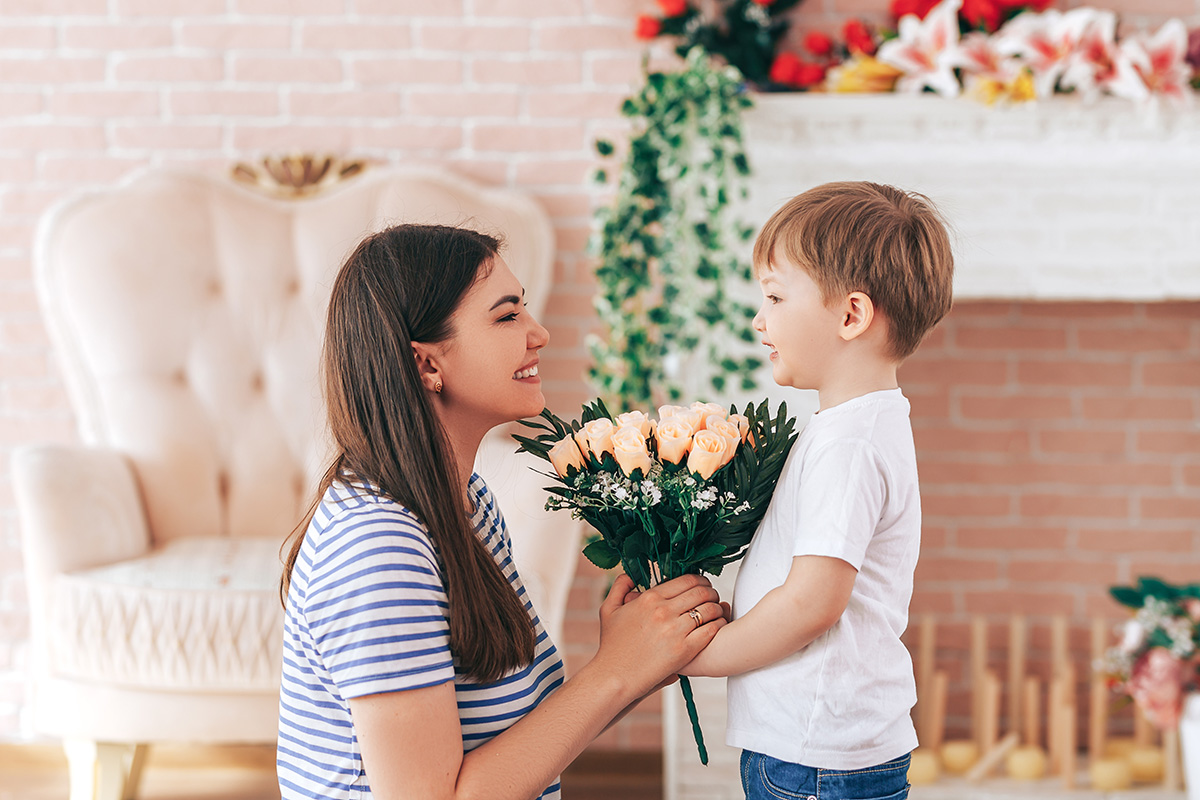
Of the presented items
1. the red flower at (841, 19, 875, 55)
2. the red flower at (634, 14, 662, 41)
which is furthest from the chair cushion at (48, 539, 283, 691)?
the red flower at (841, 19, 875, 55)

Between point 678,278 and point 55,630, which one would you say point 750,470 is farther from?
point 55,630

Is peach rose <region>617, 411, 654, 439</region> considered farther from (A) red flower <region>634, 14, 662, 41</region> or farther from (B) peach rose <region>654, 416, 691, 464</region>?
(A) red flower <region>634, 14, 662, 41</region>

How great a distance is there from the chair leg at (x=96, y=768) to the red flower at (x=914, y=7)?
7.37ft

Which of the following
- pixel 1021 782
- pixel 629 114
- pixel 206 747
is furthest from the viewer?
pixel 206 747

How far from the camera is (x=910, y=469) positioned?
3.34ft

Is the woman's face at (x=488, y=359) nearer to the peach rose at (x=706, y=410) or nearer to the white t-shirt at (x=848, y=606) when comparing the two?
the peach rose at (x=706, y=410)

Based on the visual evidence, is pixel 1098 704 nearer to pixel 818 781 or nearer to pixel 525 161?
pixel 818 781

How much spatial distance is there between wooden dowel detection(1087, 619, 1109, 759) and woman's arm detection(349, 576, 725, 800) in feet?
5.42

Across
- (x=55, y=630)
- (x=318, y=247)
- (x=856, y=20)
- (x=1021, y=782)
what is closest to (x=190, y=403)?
(x=318, y=247)

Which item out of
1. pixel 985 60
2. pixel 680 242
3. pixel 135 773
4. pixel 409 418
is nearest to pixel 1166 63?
pixel 985 60

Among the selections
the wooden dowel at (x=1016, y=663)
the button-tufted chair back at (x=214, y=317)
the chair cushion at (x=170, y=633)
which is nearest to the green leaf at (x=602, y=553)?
the chair cushion at (x=170, y=633)

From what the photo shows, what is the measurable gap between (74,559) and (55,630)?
0.14 meters

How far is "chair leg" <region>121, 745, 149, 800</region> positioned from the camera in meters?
2.15

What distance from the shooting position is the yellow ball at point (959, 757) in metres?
2.21
